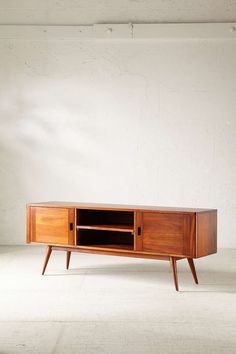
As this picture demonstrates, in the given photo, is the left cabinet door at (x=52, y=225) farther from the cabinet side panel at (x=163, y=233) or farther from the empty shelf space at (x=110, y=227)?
the cabinet side panel at (x=163, y=233)

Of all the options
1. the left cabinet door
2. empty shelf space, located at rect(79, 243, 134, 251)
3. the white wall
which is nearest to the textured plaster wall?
the white wall

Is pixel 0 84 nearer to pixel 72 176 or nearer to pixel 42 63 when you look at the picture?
pixel 42 63

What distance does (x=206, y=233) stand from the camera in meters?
5.15

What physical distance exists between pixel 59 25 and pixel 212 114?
93.0 inches

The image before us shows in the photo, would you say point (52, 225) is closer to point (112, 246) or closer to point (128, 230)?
point (112, 246)

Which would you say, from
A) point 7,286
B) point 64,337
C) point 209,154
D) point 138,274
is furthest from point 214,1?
point 64,337

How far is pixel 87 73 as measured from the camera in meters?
8.19

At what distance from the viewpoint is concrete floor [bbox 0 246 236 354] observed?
359 cm

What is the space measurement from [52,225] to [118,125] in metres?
2.80

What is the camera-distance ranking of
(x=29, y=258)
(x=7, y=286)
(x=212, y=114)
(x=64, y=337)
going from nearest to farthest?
(x=64, y=337) → (x=7, y=286) → (x=29, y=258) → (x=212, y=114)

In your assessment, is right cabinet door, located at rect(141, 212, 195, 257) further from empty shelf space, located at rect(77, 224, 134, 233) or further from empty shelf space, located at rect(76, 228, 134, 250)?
empty shelf space, located at rect(76, 228, 134, 250)

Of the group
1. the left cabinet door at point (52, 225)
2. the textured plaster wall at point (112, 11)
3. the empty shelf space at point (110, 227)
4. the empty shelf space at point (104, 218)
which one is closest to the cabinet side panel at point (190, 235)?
the empty shelf space at point (110, 227)

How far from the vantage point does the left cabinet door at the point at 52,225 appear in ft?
18.5

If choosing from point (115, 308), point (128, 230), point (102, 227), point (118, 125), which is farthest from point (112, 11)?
point (115, 308)
